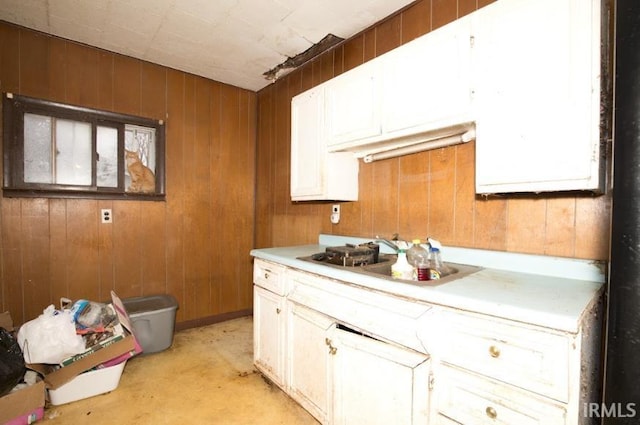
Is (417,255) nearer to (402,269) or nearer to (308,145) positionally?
(402,269)

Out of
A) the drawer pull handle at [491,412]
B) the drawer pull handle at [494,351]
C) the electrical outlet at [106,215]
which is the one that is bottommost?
the drawer pull handle at [491,412]

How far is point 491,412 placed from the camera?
3.12 feet

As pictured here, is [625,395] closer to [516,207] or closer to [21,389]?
[516,207]

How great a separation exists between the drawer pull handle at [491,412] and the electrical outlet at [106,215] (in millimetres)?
2913

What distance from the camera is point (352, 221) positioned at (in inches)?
90.0

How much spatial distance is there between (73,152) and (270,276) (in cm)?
196

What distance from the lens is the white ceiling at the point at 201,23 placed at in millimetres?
1979

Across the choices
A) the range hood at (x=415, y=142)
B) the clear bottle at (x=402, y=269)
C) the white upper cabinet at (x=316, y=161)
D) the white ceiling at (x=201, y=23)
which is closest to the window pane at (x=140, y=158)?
the white ceiling at (x=201, y=23)

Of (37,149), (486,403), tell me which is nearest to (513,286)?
(486,403)

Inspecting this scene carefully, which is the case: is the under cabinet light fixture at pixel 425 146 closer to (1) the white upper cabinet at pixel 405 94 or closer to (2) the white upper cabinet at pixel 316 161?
(1) the white upper cabinet at pixel 405 94

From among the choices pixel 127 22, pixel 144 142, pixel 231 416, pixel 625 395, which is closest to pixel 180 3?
pixel 127 22

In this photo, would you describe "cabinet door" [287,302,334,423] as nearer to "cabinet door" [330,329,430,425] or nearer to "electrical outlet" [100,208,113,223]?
"cabinet door" [330,329,430,425]

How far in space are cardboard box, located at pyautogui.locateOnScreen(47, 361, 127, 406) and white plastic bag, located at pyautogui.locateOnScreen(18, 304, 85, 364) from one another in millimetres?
170

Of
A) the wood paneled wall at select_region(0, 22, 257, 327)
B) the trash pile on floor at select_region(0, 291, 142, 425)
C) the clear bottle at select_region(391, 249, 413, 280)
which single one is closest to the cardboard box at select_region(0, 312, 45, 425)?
the trash pile on floor at select_region(0, 291, 142, 425)
